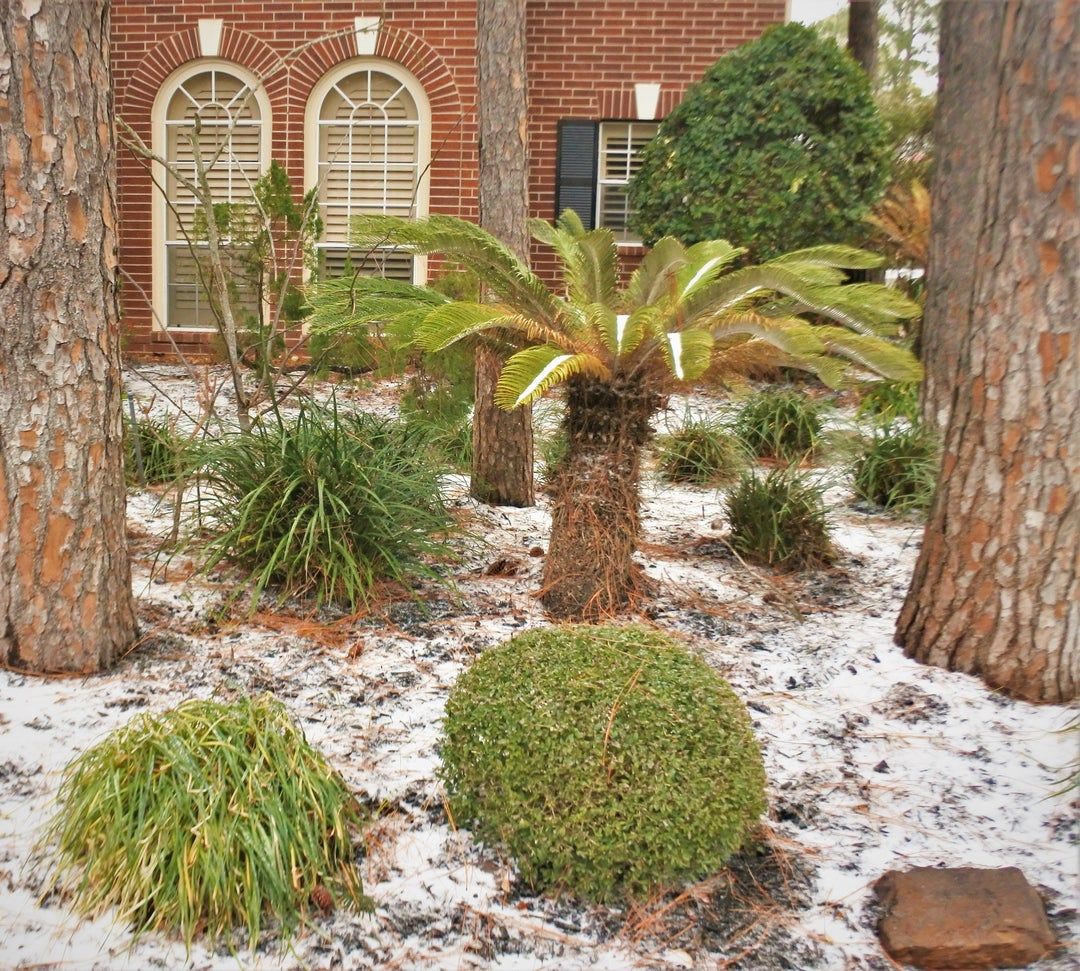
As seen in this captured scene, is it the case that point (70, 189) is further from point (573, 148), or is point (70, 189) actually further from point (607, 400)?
point (573, 148)

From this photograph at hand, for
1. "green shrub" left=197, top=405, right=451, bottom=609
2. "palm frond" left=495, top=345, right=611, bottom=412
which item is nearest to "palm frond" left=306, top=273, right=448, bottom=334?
"green shrub" left=197, top=405, right=451, bottom=609

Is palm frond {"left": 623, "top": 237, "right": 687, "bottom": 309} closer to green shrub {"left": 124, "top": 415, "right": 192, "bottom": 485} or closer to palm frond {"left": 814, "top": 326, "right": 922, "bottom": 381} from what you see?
palm frond {"left": 814, "top": 326, "right": 922, "bottom": 381}

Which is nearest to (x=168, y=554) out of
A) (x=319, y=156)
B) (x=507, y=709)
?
(x=507, y=709)

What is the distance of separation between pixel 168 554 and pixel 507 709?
277 centimetres

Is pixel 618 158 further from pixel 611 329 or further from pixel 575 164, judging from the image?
pixel 611 329

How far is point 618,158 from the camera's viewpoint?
36.4 feet

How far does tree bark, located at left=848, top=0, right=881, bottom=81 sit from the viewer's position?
1138cm

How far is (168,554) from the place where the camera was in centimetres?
518

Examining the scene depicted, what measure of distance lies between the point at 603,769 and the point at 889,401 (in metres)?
5.97

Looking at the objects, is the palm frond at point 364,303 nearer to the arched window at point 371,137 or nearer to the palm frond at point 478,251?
the palm frond at point 478,251

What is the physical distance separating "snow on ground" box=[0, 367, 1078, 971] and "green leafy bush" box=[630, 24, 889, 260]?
14.7 ft

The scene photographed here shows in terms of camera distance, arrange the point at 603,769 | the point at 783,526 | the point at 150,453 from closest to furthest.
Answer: the point at 603,769, the point at 783,526, the point at 150,453

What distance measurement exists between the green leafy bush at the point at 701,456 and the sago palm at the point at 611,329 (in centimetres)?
219

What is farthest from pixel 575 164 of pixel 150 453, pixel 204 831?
pixel 204 831
